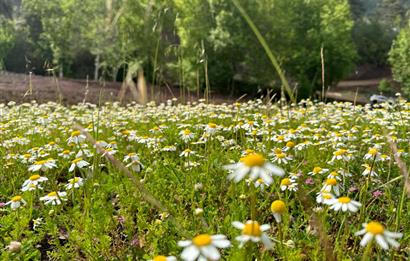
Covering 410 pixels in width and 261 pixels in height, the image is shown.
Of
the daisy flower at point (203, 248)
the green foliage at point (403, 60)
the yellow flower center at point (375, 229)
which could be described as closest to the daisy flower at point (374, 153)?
the yellow flower center at point (375, 229)

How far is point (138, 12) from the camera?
18.4 meters

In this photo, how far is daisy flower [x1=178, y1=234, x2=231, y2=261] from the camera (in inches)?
45.4

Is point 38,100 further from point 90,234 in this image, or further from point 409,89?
point 409,89

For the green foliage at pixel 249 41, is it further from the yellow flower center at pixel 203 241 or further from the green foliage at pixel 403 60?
the yellow flower center at pixel 203 241

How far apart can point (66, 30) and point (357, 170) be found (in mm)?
22840

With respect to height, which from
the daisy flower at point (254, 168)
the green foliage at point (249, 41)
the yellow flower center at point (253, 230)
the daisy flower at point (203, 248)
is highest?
the green foliage at point (249, 41)

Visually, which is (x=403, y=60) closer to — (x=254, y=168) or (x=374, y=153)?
(x=374, y=153)

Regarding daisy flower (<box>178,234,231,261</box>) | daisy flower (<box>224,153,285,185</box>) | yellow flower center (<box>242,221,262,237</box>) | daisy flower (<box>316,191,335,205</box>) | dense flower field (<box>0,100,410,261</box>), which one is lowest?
dense flower field (<box>0,100,410,261</box>)

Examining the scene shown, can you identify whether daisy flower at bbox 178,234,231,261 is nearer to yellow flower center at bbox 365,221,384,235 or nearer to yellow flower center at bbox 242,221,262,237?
yellow flower center at bbox 242,221,262,237

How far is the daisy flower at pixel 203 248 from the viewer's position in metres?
1.15

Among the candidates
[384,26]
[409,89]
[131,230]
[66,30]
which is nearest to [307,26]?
[409,89]

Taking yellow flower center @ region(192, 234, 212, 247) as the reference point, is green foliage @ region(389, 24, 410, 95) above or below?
above

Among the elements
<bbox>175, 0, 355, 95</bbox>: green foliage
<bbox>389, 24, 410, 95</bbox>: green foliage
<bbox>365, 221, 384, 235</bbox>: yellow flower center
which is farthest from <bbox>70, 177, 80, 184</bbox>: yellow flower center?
<bbox>389, 24, 410, 95</bbox>: green foliage

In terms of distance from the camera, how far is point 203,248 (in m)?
1.19
